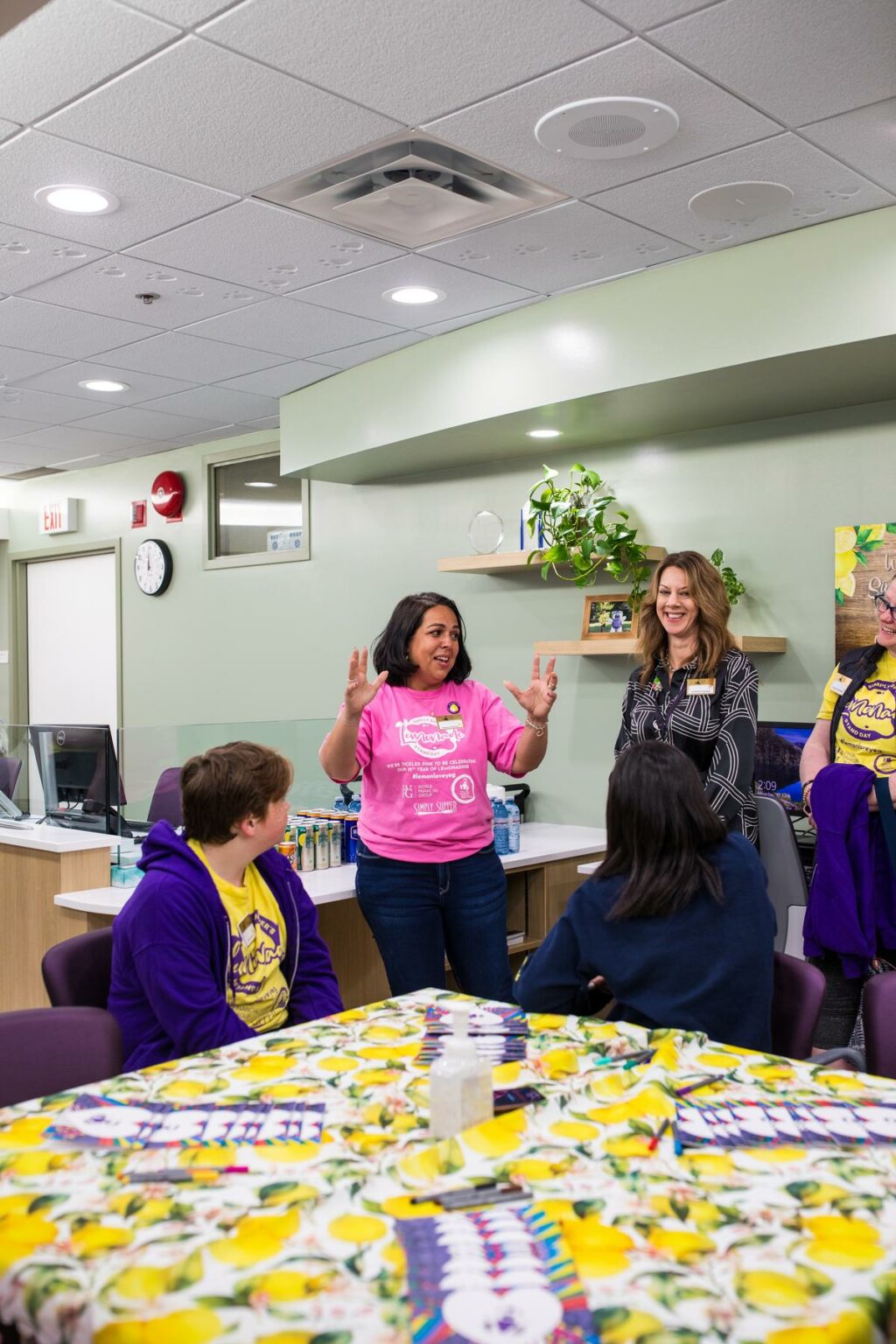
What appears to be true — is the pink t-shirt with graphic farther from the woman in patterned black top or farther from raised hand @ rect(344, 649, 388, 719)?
the woman in patterned black top

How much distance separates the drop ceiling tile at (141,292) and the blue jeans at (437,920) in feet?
6.72

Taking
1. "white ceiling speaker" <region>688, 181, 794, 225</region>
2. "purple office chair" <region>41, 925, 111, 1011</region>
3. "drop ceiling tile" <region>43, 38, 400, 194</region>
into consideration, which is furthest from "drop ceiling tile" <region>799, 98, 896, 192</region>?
"purple office chair" <region>41, 925, 111, 1011</region>

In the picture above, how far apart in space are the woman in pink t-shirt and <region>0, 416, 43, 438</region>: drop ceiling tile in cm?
382

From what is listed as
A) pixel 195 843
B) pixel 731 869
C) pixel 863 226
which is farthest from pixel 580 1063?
pixel 863 226

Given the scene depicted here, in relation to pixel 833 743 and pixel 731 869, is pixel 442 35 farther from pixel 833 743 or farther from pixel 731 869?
pixel 833 743

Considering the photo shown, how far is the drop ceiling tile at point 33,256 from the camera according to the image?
3590 mm

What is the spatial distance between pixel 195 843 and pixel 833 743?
183 centimetres


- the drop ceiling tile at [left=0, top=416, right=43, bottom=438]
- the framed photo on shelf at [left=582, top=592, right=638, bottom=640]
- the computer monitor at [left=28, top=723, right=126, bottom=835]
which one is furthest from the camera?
the drop ceiling tile at [left=0, top=416, right=43, bottom=438]

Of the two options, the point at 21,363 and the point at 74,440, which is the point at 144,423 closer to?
the point at 74,440

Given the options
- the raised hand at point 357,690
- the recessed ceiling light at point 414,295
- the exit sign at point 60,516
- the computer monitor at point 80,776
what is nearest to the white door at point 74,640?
the exit sign at point 60,516

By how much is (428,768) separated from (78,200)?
6.02 feet

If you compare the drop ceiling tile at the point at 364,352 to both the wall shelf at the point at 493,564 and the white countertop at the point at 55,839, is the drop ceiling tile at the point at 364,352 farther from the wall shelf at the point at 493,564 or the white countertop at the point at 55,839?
the white countertop at the point at 55,839

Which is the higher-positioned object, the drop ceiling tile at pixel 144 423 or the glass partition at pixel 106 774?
the drop ceiling tile at pixel 144 423

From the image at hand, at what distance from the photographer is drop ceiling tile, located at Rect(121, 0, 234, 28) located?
7.69 feet
